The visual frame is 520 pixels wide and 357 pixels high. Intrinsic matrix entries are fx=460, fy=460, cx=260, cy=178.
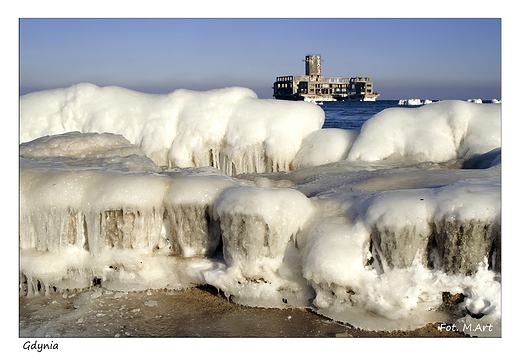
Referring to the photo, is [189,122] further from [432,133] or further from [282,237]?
[282,237]

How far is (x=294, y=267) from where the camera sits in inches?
150

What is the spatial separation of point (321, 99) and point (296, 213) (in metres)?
44.9

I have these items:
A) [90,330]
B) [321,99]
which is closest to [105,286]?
[90,330]

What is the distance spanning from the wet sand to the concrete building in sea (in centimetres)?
4075

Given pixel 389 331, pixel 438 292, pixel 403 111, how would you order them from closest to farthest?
pixel 389 331
pixel 438 292
pixel 403 111

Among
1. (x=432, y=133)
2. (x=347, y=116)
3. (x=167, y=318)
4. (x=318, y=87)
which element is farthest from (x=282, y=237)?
(x=318, y=87)

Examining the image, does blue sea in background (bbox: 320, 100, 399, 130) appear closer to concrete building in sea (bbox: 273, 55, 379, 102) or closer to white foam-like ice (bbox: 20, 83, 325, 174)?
white foam-like ice (bbox: 20, 83, 325, 174)

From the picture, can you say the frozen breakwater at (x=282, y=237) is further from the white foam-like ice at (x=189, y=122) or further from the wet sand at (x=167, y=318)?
the white foam-like ice at (x=189, y=122)

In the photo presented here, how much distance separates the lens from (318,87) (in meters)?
47.8

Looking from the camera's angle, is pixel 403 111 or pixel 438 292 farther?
pixel 403 111

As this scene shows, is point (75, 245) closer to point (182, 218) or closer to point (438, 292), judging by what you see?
point (182, 218)

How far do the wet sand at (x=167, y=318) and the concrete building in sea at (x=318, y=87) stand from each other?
40745 millimetres

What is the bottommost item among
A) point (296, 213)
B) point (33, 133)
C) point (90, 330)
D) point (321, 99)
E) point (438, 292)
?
point (90, 330)

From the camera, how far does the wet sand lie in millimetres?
3363
